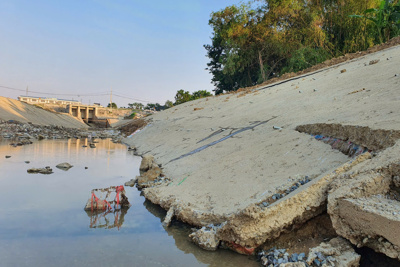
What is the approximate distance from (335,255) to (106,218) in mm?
2861

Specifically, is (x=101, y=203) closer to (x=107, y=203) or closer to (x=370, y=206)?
(x=107, y=203)

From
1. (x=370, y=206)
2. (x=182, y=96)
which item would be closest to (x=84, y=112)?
(x=182, y=96)

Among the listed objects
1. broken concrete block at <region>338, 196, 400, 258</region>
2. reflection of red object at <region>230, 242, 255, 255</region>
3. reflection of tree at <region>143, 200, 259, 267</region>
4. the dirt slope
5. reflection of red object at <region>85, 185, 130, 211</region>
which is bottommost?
reflection of tree at <region>143, 200, 259, 267</region>

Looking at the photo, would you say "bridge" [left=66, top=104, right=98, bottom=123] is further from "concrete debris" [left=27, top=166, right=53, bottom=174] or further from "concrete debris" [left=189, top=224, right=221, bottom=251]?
"concrete debris" [left=189, top=224, right=221, bottom=251]

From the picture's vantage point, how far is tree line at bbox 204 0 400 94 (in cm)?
1722

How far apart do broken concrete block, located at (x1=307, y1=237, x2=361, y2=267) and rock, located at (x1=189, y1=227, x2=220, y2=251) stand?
0.95 meters

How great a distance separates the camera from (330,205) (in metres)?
2.33

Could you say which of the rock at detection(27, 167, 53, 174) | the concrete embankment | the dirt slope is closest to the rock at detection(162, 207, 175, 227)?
A: the concrete embankment

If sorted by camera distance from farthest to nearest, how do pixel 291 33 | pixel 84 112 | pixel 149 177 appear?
pixel 84 112 < pixel 291 33 < pixel 149 177

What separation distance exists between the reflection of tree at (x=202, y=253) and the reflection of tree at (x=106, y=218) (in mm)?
719

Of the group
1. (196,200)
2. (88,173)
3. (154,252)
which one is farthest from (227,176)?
(88,173)

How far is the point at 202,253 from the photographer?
9.63 feet

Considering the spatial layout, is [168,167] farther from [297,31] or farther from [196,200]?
[297,31]

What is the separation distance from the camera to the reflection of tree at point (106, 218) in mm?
3674
